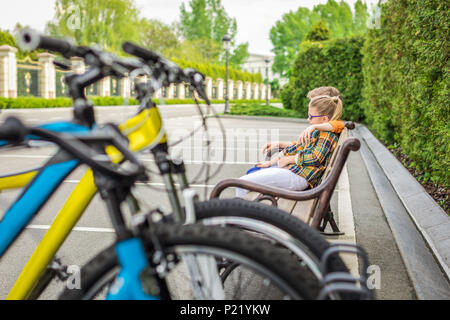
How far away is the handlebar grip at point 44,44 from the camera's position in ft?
5.03

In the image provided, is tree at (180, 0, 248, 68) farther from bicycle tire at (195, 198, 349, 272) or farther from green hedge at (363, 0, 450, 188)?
bicycle tire at (195, 198, 349, 272)

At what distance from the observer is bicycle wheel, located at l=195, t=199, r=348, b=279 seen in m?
1.65

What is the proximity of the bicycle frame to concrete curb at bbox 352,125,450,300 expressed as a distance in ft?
6.81

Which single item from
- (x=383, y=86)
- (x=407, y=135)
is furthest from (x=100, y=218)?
(x=383, y=86)

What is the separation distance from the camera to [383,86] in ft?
33.5

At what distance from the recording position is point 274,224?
180cm

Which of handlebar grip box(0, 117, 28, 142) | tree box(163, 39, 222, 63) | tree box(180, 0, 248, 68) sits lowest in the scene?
handlebar grip box(0, 117, 28, 142)

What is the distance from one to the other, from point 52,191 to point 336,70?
21124 millimetres

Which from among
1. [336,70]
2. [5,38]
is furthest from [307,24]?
[336,70]

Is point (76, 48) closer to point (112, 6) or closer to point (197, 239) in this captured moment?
point (197, 239)

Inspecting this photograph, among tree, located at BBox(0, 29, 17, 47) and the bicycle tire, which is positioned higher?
tree, located at BBox(0, 29, 17, 47)

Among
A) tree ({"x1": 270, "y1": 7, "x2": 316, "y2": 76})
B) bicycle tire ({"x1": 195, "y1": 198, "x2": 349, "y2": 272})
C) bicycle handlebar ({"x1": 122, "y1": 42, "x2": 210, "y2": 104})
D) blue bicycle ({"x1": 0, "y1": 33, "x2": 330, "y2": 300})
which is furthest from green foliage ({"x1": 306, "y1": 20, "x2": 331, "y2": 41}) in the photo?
blue bicycle ({"x1": 0, "y1": 33, "x2": 330, "y2": 300})

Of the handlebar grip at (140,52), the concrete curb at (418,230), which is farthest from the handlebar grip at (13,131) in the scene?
the concrete curb at (418,230)

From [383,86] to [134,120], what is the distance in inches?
372
